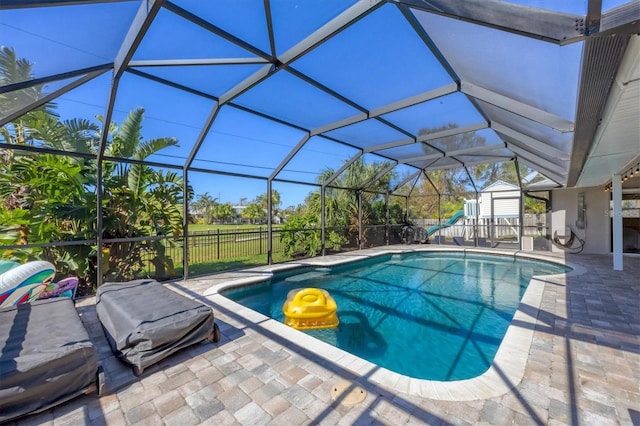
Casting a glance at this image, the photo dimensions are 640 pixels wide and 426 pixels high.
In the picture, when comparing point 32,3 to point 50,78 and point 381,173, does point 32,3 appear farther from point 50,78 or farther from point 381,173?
point 381,173

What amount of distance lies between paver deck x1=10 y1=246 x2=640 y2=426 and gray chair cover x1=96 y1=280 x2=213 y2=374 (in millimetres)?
169

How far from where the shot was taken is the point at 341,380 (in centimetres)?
259

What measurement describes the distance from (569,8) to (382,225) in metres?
12.0

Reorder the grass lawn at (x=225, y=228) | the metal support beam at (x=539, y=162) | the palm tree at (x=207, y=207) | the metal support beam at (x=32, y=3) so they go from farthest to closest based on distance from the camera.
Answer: the palm tree at (x=207, y=207)
the grass lawn at (x=225, y=228)
the metal support beam at (x=539, y=162)
the metal support beam at (x=32, y=3)

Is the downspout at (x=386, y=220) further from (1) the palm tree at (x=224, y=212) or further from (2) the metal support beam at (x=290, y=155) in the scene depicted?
(1) the palm tree at (x=224, y=212)

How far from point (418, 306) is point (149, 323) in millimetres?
5329

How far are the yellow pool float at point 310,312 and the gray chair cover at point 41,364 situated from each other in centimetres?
283

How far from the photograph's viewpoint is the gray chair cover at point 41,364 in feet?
6.80

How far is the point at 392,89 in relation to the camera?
504cm

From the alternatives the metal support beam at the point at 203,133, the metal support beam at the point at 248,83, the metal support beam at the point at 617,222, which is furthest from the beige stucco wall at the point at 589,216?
the metal support beam at the point at 203,133

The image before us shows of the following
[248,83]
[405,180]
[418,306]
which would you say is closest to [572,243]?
[405,180]

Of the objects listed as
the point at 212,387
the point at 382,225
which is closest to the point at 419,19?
Answer: the point at 212,387

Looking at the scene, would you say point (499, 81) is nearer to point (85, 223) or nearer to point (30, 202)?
point (85, 223)

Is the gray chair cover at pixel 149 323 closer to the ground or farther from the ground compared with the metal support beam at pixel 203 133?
closer to the ground
